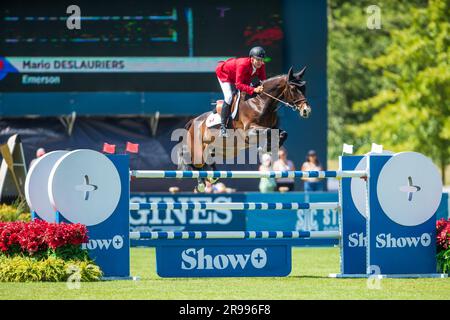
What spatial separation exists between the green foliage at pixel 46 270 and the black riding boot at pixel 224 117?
125 inches

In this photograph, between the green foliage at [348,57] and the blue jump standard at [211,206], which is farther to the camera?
the green foliage at [348,57]

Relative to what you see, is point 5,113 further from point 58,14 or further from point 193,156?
point 193,156

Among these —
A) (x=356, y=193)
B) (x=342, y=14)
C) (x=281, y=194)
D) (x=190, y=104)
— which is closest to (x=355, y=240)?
(x=356, y=193)

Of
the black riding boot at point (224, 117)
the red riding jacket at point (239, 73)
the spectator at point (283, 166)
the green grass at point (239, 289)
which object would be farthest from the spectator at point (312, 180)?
the green grass at point (239, 289)

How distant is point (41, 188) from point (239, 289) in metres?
2.53

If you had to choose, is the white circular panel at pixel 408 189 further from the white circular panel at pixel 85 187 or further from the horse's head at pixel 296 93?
the white circular panel at pixel 85 187

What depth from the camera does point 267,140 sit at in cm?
1123

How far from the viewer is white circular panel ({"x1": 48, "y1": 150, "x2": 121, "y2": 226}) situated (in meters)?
9.23

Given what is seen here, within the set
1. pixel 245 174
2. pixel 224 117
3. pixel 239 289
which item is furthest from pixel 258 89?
pixel 239 289

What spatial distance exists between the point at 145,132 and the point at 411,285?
422 inches

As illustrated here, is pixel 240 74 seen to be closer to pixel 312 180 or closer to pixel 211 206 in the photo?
pixel 211 206

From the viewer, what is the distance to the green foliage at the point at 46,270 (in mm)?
9039

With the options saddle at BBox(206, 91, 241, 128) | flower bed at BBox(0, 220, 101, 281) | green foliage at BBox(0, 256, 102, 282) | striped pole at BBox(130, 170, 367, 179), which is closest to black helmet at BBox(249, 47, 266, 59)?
saddle at BBox(206, 91, 241, 128)

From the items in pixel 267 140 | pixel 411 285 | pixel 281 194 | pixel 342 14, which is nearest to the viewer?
pixel 411 285
